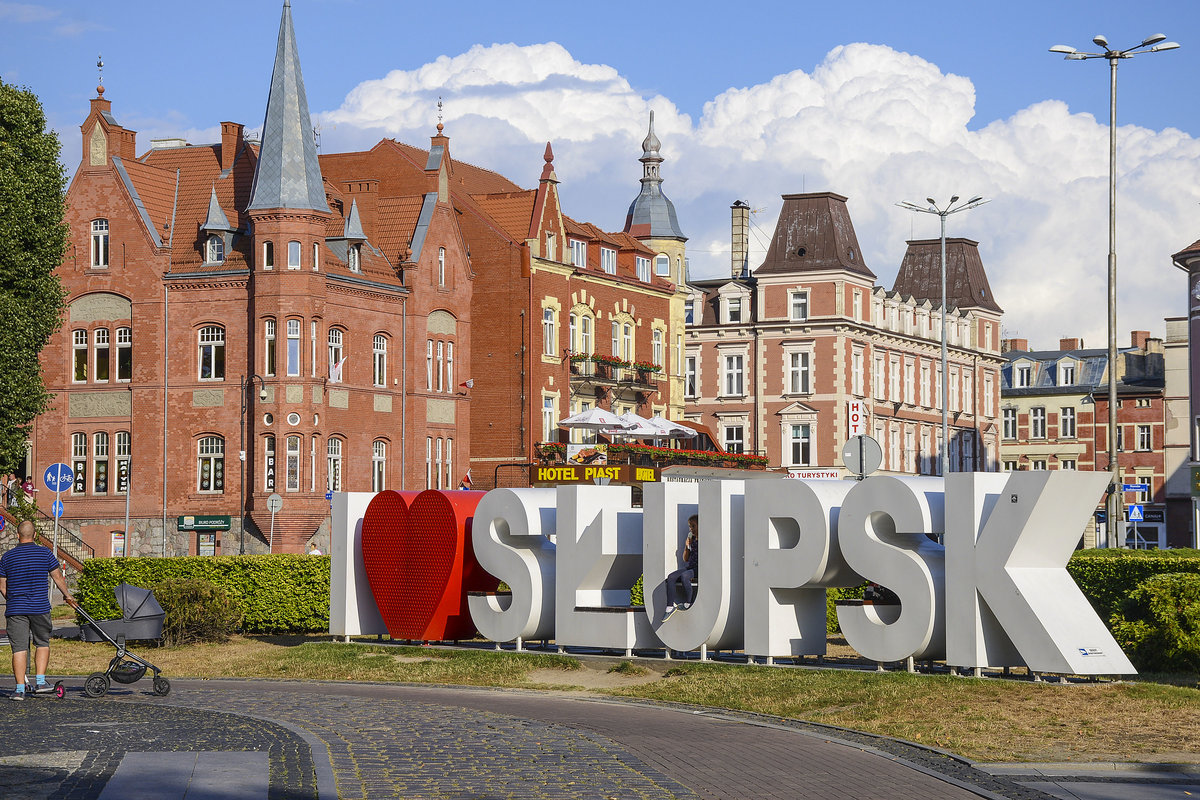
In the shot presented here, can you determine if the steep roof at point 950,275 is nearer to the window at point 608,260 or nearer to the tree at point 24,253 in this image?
the window at point 608,260

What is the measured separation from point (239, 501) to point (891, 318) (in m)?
43.4

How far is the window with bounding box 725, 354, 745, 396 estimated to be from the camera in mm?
82875

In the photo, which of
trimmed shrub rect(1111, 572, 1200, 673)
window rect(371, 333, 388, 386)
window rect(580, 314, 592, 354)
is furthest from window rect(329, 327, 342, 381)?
trimmed shrub rect(1111, 572, 1200, 673)

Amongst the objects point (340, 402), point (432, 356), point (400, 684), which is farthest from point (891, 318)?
point (400, 684)

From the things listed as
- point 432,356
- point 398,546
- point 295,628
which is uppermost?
point 432,356

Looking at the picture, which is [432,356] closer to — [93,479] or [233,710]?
[93,479]

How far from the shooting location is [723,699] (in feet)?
63.5

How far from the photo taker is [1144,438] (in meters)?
97.9

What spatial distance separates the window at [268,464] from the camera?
53.9 meters

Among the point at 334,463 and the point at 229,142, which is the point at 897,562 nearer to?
the point at 334,463

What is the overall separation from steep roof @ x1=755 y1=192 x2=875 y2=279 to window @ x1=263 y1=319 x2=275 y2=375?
114ft

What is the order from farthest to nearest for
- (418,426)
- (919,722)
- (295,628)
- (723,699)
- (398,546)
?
(418,426) → (295,628) → (398,546) → (723,699) → (919,722)

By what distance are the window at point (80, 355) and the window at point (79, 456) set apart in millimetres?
2108

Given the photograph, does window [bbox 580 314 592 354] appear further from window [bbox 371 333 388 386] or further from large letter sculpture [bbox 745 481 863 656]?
large letter sculpture [bbox 745 481 863 656]
